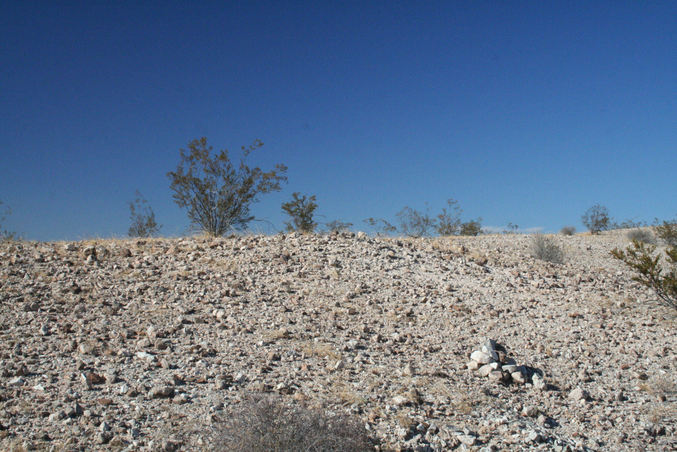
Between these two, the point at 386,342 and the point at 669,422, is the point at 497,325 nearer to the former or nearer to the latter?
the point at 386,342

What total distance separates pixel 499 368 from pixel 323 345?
6.70ft

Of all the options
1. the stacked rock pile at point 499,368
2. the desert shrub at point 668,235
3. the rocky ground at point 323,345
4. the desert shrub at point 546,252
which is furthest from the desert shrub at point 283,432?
the desert shrub at point 668,235

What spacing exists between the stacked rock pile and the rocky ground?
27 millimetres

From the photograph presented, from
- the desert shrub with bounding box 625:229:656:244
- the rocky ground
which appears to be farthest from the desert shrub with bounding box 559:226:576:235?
the rocky ground

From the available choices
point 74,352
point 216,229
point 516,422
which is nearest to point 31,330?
point 74,352

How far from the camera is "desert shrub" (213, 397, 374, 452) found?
140 inches

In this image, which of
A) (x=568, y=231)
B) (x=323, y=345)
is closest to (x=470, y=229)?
(x=568, y=231)

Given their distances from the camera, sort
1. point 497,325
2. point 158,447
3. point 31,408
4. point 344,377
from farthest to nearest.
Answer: point 497,325 < point 344,377 < point 31,408 < point 158,447

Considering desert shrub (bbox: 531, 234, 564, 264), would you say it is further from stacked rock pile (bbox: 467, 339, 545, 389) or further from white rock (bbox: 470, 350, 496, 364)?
white rock (bbox: 470, 350, 496, 364)

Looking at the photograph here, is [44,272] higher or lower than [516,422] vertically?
higher

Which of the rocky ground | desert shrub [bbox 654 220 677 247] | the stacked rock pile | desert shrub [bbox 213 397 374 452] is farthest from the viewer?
desert shrub [bbox 654 220 677 247]

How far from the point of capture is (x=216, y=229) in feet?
47.6

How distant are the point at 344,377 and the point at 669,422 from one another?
3.20 meters

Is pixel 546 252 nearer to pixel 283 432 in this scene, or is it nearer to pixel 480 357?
pixel 480 357
